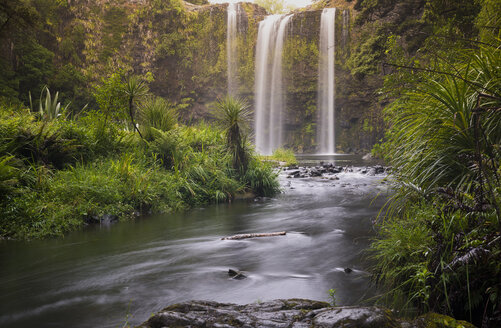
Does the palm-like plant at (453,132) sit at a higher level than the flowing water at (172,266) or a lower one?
higher

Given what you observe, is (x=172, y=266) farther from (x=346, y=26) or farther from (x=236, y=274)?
(x=346, y=26)

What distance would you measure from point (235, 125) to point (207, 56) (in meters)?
36.5

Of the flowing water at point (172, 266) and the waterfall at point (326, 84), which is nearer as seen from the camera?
the flowing water at point (172, 266)

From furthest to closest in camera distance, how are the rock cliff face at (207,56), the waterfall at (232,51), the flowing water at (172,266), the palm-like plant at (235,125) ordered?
the waterfall at (232,51), the rock cliff face at (207,56), the palm-like plant at (235,125), the flowing water at (172,266)

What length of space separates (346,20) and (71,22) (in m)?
28.8

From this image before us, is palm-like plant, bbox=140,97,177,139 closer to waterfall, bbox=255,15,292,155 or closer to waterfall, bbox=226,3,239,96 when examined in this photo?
waterfall, bbox=255,15,292,155

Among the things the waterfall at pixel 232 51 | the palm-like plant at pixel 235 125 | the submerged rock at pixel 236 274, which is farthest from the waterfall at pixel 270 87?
the submerged rock at pixel 236 274

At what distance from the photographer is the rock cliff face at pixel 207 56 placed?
123 ft

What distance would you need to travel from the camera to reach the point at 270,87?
41.4 m

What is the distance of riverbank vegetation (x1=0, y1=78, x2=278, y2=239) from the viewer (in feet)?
21.2

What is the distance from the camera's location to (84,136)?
881 cm

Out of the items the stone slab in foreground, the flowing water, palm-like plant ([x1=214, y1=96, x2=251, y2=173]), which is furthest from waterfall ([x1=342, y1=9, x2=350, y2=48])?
the stone slab in foreground

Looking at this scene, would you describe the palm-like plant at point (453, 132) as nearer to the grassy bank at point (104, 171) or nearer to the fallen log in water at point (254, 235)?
the fallen log in water at point (254, 235)

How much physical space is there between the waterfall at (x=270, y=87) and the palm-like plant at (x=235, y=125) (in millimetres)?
29694
